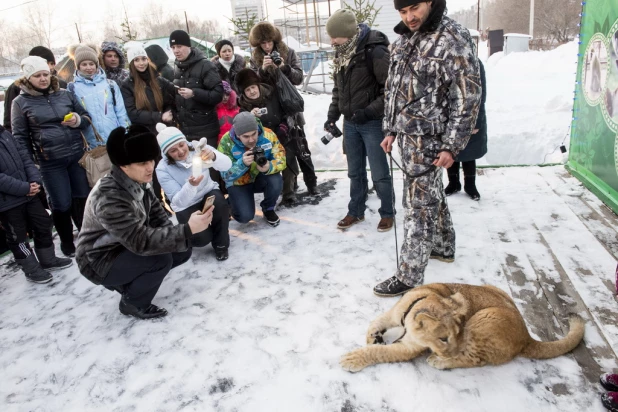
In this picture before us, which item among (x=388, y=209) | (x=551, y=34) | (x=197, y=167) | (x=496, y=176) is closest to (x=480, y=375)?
(x=388, y=209)

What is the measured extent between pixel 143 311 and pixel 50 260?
140 centimetres

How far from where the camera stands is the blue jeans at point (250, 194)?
13.1 feet

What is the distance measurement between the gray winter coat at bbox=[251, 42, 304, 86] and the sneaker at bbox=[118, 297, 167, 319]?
8.90ft

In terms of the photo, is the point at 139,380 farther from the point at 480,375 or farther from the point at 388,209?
the point at 388,209

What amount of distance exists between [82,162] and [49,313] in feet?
4.61

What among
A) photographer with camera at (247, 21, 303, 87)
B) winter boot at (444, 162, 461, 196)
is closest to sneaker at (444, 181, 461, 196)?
winter boot at (444, 162, 461, 196)

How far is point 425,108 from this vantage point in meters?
2.39

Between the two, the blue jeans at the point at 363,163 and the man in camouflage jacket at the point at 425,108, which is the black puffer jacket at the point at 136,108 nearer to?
the blue jeans at the point at 363,163

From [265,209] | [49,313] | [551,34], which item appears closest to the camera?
[49,313]

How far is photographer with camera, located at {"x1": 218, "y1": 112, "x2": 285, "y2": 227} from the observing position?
3789mm

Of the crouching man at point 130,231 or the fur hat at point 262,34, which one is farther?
the fur hat at point 262,34

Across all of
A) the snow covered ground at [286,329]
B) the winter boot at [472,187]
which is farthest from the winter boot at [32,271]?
the winter boot at [472,187]

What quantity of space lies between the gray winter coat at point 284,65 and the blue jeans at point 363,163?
4.20ft

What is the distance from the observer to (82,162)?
363cm
